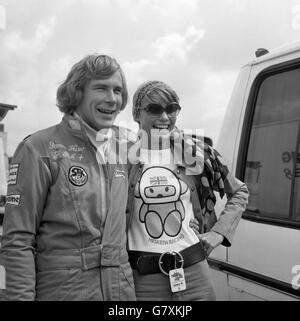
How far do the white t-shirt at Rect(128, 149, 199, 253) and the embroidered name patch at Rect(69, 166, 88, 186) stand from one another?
0.99ft

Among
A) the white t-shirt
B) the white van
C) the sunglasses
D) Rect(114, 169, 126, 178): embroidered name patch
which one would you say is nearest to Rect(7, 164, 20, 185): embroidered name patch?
Rect(114, 169, 126, 178): embroidered name patch

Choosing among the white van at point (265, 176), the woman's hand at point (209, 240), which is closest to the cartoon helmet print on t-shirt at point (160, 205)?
the woman's hand at point (209, 240)

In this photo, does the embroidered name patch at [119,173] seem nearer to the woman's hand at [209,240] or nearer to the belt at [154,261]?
the belt at [154,261]

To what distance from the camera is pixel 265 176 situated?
2.39 meters

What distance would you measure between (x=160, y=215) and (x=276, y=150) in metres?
0.87

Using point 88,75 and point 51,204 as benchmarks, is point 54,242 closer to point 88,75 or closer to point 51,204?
point 51,204

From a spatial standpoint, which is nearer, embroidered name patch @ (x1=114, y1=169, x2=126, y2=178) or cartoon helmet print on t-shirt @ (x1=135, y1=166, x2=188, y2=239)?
embroidered name patch @ (x1=114, y1=169, x2=126, y2=178)

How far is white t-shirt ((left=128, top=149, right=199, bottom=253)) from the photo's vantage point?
1.77 meters

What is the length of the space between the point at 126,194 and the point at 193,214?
350 mm

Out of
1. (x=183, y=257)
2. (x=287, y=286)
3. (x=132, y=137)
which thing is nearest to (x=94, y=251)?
(x=183, y=257)

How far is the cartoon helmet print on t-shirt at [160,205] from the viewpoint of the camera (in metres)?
1.77

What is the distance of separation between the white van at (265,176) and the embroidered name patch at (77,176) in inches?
42.2

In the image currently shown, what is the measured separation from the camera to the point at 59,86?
1647mm

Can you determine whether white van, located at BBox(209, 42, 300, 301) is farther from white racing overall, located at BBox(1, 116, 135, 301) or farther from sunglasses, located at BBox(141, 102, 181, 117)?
white racing overall, located at BBox(1, 116, 135, 301)
